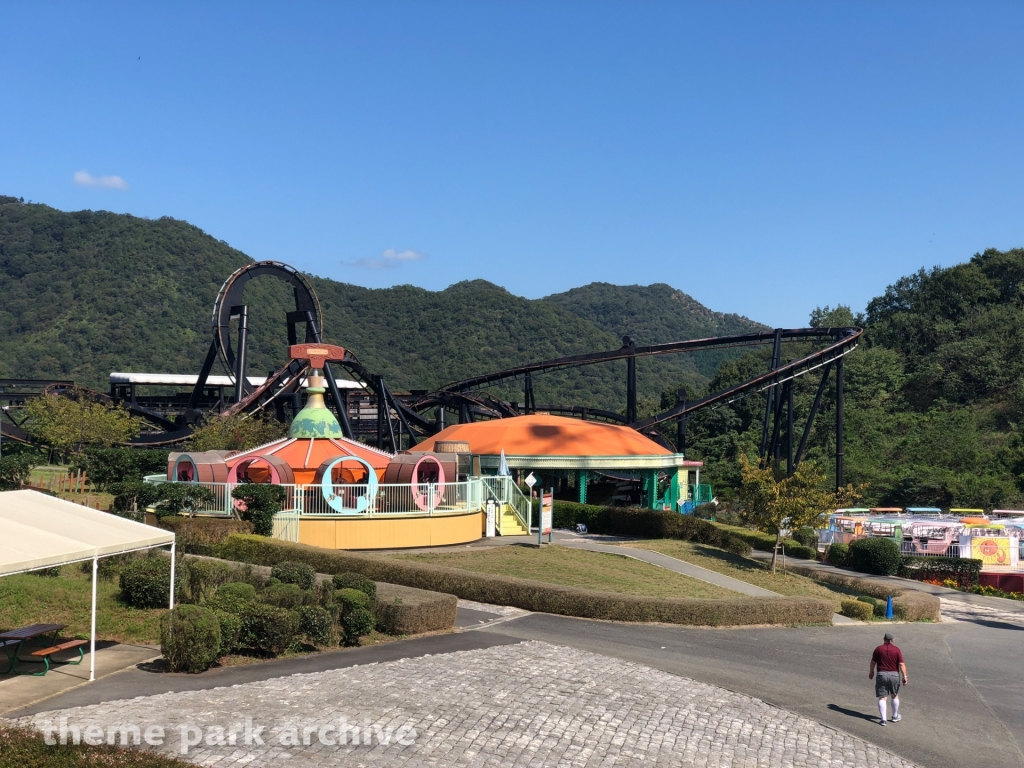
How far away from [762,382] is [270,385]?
2785cm

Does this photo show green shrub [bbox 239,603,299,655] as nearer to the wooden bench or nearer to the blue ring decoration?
the wooden bench

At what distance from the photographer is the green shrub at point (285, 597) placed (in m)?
15.7

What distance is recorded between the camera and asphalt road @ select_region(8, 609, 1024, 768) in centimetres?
1277

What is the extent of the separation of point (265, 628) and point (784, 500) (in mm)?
18188

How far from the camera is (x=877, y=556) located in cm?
3262

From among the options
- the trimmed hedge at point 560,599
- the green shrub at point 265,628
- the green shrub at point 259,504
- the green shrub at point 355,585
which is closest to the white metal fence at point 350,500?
the green shrub at point 259,504

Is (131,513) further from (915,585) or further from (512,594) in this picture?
(915,585)

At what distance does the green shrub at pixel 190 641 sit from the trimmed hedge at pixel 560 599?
812cm

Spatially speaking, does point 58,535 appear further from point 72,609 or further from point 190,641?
point 72,609

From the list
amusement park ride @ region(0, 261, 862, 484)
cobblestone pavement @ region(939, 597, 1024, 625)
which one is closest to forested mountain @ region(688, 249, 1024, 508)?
amusement park ride @ region(0, 261, 862, 484)

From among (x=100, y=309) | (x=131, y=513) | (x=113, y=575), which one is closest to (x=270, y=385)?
(x=131, y=513)

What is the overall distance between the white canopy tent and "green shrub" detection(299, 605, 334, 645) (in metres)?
2.30

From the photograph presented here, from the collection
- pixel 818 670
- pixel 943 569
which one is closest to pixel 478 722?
pixel 818 670

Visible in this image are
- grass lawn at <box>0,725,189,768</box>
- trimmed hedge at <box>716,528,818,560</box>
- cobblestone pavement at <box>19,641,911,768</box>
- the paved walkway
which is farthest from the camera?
trimmed hedge at <box>716,528,818,560</box>
